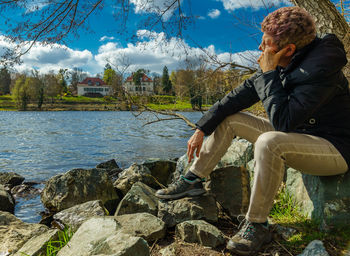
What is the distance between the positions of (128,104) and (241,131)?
3.84 m

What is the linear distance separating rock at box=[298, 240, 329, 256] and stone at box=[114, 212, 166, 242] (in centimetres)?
113

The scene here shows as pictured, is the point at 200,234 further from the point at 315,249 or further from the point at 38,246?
the point at 38,246

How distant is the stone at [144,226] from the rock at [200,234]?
0.17 m

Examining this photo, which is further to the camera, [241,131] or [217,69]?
[217,69]

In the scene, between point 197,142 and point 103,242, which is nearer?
point 103,242

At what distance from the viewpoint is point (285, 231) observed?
7.19 ft

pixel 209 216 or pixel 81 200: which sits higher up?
pixel 209 216

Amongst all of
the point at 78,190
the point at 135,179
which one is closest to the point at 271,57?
the point at 135,179

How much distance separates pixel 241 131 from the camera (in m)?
2.40

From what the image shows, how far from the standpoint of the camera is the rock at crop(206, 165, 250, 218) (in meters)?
2.80

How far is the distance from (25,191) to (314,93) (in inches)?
264

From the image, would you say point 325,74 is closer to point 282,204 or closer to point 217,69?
point 282,204

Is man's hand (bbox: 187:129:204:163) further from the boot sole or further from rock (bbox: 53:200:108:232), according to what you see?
rock (bbox: 53:200:108:232)

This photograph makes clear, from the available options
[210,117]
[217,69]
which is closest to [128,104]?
[217,69]
